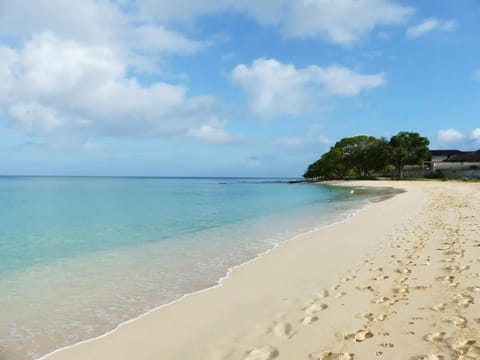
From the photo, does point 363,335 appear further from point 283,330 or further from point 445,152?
point 445,152

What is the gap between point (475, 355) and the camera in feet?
11.8

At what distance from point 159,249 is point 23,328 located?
666cm

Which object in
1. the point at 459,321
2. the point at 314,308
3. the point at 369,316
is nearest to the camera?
the point at 459,321

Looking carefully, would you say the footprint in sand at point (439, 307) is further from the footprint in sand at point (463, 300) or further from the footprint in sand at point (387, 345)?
the footprint in sand at point (387, 345)

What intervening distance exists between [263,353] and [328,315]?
4.61ft

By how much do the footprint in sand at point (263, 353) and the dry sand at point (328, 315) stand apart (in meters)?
0.01

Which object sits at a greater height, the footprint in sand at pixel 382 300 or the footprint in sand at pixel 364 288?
the footprint in sand at pixel 382 300

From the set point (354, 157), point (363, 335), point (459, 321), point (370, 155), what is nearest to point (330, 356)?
point (363, 335)

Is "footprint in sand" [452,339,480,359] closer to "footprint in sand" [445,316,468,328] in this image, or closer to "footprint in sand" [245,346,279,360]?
"footprint in sand" [445,316,468,328]

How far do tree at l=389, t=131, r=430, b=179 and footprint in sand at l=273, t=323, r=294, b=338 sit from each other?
7987cm

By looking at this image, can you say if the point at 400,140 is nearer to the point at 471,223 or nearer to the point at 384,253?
the point at 471,223

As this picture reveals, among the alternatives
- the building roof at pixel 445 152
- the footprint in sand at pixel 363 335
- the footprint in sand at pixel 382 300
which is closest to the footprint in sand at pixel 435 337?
the footprint in sand at pixel 363 335

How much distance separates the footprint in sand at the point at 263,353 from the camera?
4.03 m

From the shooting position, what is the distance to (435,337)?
4.08 m
